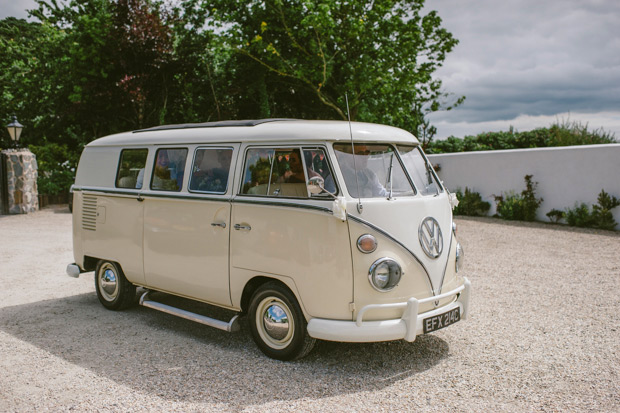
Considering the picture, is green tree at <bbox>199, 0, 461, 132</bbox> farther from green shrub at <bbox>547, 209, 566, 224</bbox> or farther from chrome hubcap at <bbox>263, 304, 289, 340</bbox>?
chrome hubcap at <bbox>263, 304, 289, 340</bbox>

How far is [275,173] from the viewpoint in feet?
16.4

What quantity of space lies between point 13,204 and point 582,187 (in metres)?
17.5

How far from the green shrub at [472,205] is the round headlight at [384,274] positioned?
40.9 feet

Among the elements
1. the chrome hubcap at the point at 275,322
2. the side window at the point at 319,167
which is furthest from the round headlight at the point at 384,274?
the chrome hubcap at the point at 275,322

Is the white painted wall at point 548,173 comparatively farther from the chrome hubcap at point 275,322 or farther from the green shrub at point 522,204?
the chrome hubcap at point 275,322

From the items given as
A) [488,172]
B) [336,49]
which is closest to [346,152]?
[488,172]

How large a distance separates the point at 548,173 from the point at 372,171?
11258 mm

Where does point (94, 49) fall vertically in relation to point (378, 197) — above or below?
above

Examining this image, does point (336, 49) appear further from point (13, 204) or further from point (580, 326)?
point (580, 326)

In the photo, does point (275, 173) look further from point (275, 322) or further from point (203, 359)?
point (203, 359)

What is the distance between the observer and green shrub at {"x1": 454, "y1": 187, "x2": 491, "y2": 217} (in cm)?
1620

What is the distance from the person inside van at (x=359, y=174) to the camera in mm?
4676

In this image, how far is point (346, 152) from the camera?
4.78 metres

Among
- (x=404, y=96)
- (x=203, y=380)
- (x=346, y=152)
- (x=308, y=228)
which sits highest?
(x=404, y=96)
